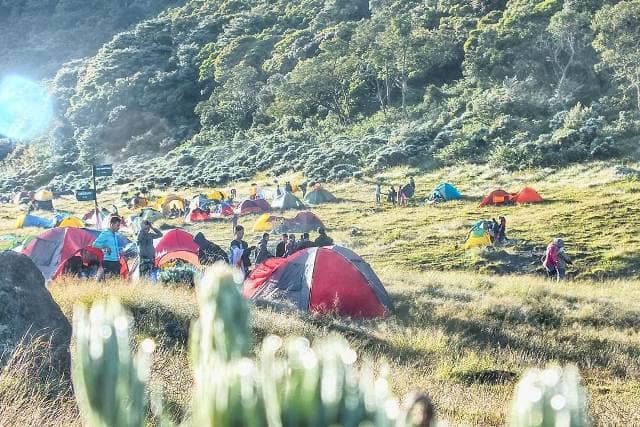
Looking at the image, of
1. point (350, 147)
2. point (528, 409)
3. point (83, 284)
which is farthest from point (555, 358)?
point (350, 147)

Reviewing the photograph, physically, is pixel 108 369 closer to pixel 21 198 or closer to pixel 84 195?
pixel 84 195

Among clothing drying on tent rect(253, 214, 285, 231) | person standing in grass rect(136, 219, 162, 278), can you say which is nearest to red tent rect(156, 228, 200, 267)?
person standing in grass rect(136, 219, 162, 278)

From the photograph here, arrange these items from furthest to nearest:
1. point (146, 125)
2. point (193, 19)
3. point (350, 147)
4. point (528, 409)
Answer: point (193, 19), point (146, 125), point (350, 147), point (528, 409)

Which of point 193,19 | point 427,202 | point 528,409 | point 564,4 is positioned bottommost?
point 427,202

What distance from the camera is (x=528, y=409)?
2.38ft

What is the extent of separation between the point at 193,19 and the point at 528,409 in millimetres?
99180

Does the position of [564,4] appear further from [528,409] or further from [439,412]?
[528,409]

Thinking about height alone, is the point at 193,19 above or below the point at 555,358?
above

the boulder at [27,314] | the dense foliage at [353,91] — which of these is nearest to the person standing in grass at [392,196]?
the dense foliage at [353,91]

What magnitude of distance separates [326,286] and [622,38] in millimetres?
34193

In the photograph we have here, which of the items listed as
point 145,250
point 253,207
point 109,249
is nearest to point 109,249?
point 109,249

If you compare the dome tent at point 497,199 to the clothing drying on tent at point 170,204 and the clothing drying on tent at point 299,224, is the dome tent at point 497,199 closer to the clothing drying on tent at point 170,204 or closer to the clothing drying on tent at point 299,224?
the clothing drying on tent at point 299,224

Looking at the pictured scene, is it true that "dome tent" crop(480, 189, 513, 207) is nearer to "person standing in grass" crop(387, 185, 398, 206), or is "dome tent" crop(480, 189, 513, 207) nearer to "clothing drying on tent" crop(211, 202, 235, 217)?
"person standing in grass" crop(387, 185, 398, 206)

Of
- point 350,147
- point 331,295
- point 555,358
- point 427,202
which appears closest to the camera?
point 555,358
